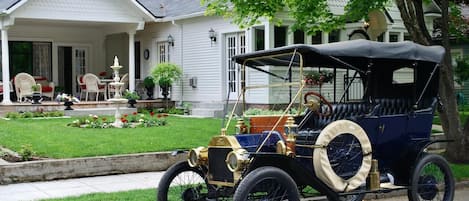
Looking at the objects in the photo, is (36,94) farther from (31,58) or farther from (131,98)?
(31,58)

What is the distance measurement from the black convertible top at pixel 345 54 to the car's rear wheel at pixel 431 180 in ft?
4.25

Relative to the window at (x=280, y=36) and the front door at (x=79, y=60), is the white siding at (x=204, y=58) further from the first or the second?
the front door at (x=79, y=60)

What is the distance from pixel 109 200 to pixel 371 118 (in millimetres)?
3502

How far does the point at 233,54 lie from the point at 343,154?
47.0 feet

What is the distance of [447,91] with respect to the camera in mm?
11680

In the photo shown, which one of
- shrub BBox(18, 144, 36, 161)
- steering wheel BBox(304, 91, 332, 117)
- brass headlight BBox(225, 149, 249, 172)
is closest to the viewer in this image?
brass headlight BBox(225, 149, 249, 172)

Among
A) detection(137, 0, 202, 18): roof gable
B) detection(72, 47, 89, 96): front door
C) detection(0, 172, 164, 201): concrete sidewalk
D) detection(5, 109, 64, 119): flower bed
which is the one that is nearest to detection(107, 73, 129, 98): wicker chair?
detection(72, 47, 89, 96): front door

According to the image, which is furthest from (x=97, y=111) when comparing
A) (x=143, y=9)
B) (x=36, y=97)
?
(x=143, y=9)

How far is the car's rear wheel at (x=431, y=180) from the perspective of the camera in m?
7.42

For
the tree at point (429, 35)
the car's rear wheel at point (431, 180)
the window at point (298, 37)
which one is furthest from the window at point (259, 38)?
the car's rear wheel at point (431, 180)

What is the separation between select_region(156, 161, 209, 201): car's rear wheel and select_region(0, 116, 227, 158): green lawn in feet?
12.3

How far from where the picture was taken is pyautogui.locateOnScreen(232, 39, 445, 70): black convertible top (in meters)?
6.81

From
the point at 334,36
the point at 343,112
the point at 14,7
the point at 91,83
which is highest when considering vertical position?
the point at 14,7

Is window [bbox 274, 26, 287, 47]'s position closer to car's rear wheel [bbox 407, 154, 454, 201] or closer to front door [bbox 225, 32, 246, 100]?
front door [bbox 225, 32, 246, 100]
